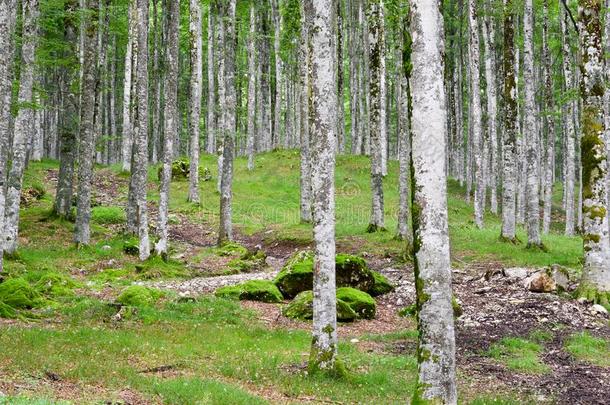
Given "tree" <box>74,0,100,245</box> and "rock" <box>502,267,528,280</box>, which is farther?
"tree" <box>74,0,100,245</box>

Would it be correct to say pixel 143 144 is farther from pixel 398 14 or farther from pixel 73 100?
pixel 398 14

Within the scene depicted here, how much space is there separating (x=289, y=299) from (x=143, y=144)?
711cm

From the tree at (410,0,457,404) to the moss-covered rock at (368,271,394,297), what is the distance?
385 inches

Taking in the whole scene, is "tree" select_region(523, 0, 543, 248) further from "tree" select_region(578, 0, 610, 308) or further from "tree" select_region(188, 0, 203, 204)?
"tree" select_region(188, 0, 203, 204)

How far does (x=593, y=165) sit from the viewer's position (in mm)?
12930

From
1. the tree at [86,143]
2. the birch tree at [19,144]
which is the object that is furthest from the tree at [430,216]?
the tree at [86,143]

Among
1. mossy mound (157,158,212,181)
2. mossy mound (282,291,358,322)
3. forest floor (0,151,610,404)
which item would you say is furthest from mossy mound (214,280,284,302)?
mossy mound (157,158,212,181)

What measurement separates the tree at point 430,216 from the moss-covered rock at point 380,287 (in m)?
9.79

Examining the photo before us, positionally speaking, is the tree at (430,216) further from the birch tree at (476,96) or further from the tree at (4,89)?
the birch tree at (476,96)

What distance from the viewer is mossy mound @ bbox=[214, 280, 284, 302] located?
14.3 metres

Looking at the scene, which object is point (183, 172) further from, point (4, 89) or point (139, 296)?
point (139, 296)

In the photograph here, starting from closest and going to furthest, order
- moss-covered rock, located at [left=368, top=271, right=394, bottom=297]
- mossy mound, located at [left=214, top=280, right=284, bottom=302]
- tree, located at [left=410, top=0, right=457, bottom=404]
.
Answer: tree, located at [left=410, top=0, right=457, bottom=404]
mossy mound, located at [left=214, top=280, right=284, bottom=302]
moss-covered rock, located at [left=368, top=271, right=394, bottom=297]

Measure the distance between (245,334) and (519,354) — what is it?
523cm

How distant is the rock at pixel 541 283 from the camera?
1374 centimetres
